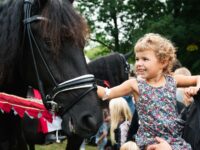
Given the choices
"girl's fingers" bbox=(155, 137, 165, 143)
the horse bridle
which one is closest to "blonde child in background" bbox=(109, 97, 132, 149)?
"girl's fingers" bbox=(155, 137, 165, 143)

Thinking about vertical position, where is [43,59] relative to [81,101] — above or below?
above

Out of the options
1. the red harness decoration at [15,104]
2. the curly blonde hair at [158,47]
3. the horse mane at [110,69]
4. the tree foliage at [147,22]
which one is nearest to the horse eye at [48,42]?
the red harness decoration at [15,104]

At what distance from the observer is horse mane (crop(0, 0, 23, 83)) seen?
3117 mm

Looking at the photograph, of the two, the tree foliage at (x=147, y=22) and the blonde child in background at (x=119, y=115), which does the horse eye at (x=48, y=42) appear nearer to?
the blonde child in background at (x=119, y=115)

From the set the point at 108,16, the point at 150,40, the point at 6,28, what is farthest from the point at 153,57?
the point at 108,16

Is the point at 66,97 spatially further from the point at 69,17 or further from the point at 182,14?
the point at 182,14

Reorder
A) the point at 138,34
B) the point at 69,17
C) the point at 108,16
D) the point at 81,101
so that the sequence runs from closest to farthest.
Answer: the point at 81,101 < the point at 69,17 < the point at 138,34 < the point at 108,16

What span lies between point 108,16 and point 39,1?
1559 cm

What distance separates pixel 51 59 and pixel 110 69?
12.6 ft

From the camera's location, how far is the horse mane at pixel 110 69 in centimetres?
671

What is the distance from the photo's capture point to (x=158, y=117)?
3.04m

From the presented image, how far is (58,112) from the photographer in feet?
9.61

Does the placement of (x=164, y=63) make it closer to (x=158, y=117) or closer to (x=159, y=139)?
(x=158, y=117)

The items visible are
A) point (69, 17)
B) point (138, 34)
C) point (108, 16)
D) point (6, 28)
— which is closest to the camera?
point (69, 17)
